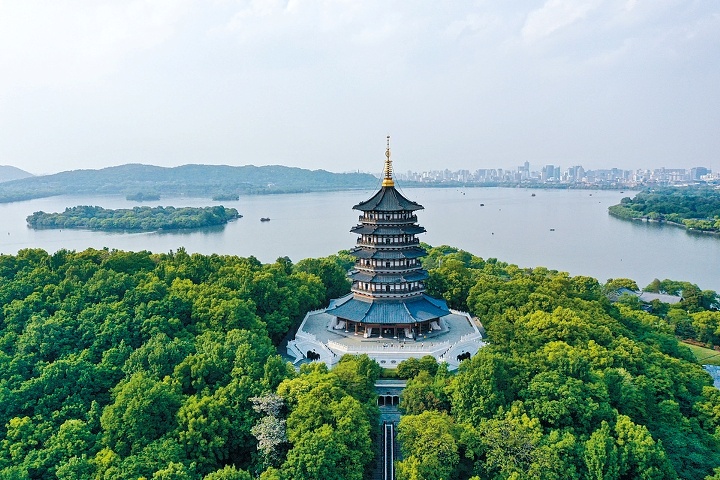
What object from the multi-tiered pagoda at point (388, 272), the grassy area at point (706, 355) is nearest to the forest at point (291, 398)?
the multi-tiered pagoda at point (388, 272)

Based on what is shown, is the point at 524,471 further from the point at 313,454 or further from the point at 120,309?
the point at 120,309

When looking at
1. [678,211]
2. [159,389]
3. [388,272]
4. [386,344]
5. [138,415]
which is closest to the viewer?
[138,415]

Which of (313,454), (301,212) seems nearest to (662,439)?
(313,454)

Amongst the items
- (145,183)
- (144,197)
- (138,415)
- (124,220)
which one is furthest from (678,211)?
(145,183)

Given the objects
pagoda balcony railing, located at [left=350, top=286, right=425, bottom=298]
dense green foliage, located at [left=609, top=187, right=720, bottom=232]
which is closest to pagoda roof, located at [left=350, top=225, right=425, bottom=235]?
pagoda balcony railing, located at [left=350, top=286, right=425, bottom=298]

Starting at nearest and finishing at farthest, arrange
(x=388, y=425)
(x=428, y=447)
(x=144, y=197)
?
(x=428, y=447) < (x=388, y=425) < (x=144, y=197)

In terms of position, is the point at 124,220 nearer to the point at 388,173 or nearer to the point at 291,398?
the point at 388,173

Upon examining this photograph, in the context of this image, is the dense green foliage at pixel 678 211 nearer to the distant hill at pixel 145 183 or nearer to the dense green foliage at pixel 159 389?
the dense green foliage at pixel 159 389
